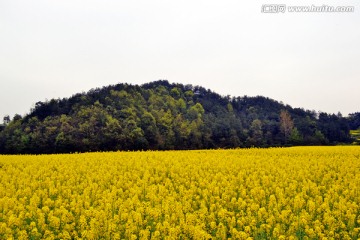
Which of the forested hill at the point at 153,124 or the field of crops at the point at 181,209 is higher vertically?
the forested hill at the point at 153,124

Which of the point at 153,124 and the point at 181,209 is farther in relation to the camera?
the point at 153,124

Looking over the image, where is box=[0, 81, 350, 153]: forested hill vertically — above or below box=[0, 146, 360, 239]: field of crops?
above

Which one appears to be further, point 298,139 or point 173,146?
point 298,139

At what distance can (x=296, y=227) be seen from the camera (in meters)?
7.76

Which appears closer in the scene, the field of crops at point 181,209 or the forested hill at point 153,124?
the field of crops at point 181,209

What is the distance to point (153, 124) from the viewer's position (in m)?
68.2

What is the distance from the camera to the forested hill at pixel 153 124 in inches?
2242

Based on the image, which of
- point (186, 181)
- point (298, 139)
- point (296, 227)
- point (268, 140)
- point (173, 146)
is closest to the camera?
point (296, 227)

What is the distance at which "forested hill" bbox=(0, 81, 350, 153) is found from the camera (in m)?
56.9

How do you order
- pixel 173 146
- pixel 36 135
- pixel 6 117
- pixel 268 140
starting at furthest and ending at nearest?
pixel 6 117 < pixel 268 140 < pixel 173 146 < pixel 36 135

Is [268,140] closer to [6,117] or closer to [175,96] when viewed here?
[175,96]


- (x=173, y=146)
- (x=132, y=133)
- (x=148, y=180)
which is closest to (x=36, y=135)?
(x=132, y=133)

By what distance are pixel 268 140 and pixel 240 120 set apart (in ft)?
47.9

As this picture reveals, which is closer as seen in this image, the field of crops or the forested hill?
the field of crops
